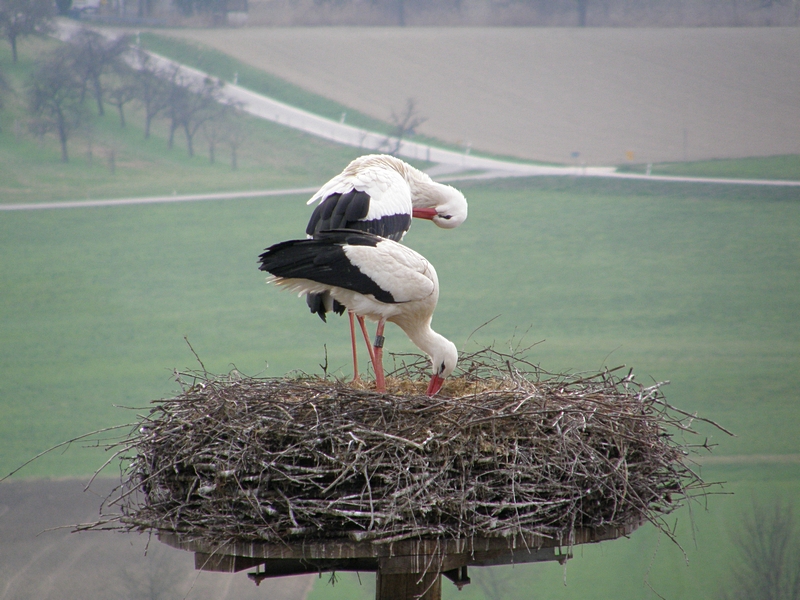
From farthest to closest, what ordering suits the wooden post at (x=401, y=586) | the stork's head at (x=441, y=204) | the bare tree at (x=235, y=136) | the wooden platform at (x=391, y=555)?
the bare tree at (x=235, y=136) < the stork's head at (x=441, y=204) < the wooden post at (x=401, y=586) < the wooden platform at (x=391, y=555)

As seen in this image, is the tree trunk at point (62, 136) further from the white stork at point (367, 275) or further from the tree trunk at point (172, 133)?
the white stork at point (367, 275)

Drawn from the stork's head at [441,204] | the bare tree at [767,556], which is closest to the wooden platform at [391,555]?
the stork's head at [441,204]

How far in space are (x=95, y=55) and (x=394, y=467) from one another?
10.6m

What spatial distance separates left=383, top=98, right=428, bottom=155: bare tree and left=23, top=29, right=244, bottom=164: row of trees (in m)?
2.27

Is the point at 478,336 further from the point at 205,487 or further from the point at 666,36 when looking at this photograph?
the point at 205,487

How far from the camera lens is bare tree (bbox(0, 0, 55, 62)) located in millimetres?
10344

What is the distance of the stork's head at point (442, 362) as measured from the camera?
267 cm

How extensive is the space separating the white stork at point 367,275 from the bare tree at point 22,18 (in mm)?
9530

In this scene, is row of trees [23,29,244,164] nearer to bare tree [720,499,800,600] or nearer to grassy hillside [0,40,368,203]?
grassy hillside [0,40,368,203]

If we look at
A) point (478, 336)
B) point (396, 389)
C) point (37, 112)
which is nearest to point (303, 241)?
point (396, 389)

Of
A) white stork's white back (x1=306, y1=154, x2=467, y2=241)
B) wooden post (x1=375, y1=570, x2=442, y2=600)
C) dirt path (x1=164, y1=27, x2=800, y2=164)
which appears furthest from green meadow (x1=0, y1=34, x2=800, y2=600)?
wooden post (x1=375, y1=570, x2=442, y2=600)

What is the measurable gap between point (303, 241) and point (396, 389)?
694 millimetres

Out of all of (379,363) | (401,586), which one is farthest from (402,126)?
(401,586)

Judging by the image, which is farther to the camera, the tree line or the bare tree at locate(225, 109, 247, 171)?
the bare tree at locate(225, 109, 247, 171)
